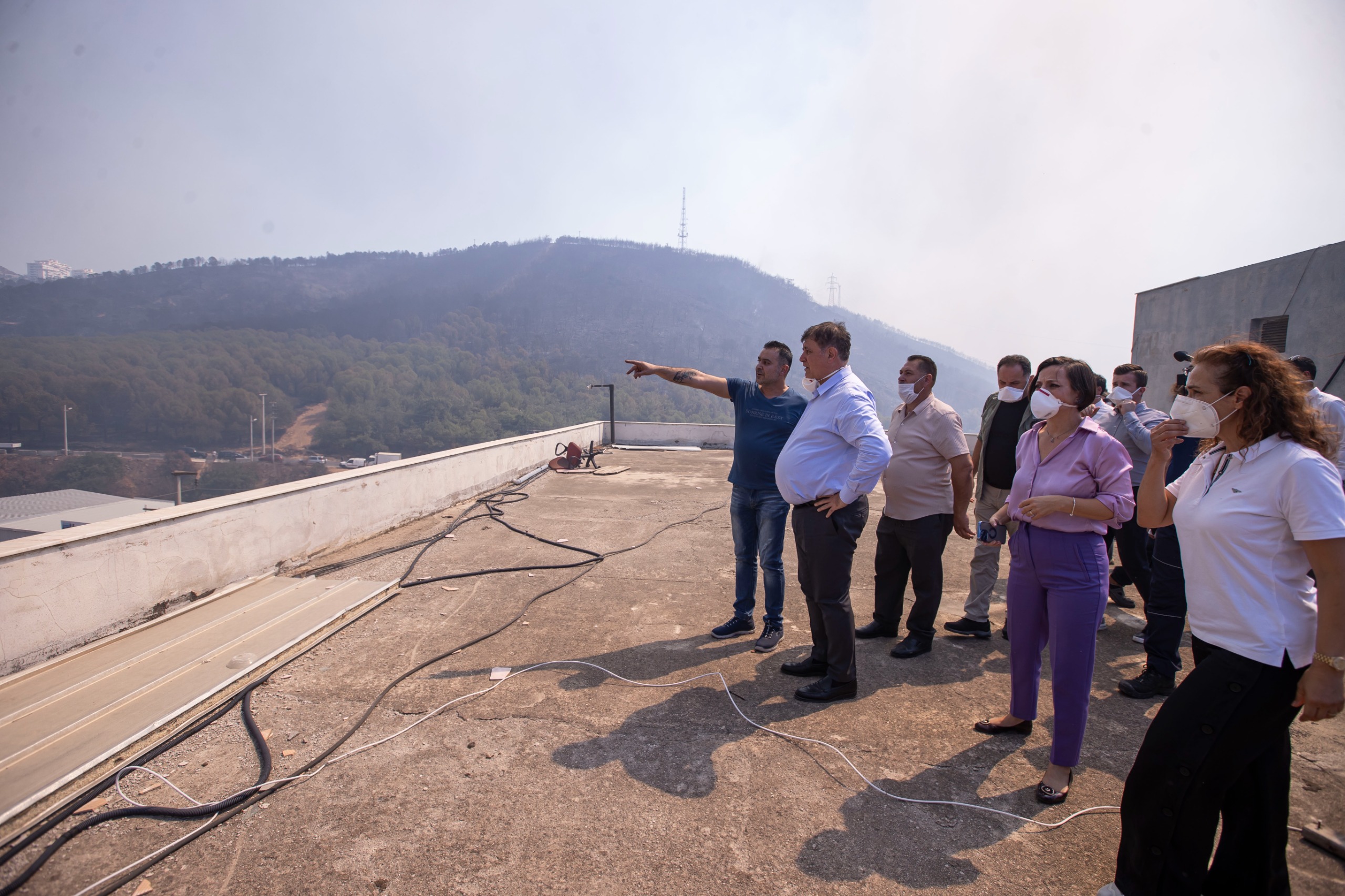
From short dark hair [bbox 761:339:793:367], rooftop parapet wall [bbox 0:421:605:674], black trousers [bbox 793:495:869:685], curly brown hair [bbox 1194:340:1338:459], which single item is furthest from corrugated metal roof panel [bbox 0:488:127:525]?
curly brown hair [bbox 1194:340:1338:459]

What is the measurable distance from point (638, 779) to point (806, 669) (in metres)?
1.19

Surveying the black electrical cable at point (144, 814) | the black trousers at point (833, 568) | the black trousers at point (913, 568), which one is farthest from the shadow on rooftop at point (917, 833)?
the black electrical cable at point (144, 814)

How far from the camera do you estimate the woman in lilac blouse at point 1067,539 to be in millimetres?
2168

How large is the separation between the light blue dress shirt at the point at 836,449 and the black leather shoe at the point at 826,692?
92 cm

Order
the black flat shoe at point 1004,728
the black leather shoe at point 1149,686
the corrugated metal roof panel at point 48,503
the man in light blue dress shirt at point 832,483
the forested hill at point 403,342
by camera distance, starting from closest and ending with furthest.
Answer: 1. the black flat shoe at point 1004,728
2. the man in light blue dress shirt at point 832,483
3. the black leather shoe at point 1149,686
4. the corrugated metal roof panel at point 48,503
5. the forested hill at point 403,342

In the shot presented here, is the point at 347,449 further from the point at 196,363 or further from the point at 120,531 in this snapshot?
the point at 120,531

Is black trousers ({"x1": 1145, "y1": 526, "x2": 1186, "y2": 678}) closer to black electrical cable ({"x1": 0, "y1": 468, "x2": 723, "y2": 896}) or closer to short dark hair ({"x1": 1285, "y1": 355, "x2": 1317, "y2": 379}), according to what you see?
short dark hair ({"x1": 1285, "y1": 355, "x2": 1317, "y2": 379})

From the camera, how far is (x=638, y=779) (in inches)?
90.4

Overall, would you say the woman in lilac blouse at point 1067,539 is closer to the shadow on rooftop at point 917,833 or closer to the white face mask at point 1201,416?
the shadow on rooftop at point 917,833

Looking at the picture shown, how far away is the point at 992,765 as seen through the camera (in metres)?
2.42

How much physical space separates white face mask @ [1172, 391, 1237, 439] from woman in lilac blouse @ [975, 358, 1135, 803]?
0.50 m

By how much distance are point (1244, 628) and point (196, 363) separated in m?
113

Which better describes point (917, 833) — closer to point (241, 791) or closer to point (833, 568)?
point (833, 568)

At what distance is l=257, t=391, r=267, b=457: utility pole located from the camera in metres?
71.7
